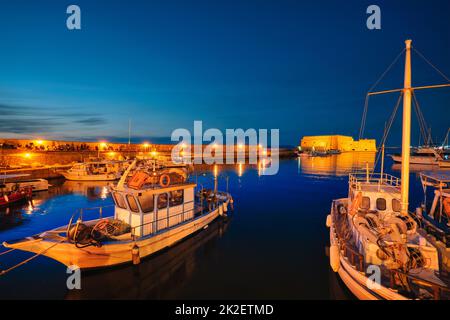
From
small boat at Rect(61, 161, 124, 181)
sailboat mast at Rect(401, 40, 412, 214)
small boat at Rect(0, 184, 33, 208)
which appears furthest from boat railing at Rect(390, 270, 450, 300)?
small boat at Rect(61, 161, 124, 181)

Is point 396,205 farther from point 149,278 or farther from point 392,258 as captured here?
point 149,278

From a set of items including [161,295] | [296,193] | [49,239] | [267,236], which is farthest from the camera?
[296,193]

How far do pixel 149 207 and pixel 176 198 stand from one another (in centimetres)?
197

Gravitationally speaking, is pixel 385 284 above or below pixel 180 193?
below

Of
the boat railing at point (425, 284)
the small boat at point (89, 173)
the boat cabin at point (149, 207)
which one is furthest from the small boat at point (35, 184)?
the boat railing at point (425, 284)

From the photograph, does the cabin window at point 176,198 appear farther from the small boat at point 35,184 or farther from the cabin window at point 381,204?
the small boat at point 35,184

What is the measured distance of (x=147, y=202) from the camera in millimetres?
12133

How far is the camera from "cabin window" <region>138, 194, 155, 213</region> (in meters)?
11.9

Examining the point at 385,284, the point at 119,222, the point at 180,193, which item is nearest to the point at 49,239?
the point at 119,222

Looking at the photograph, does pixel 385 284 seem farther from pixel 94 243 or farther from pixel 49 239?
pixel 49 239

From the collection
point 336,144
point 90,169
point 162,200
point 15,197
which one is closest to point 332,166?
point 90,169

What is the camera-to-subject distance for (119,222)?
39.4 ft
